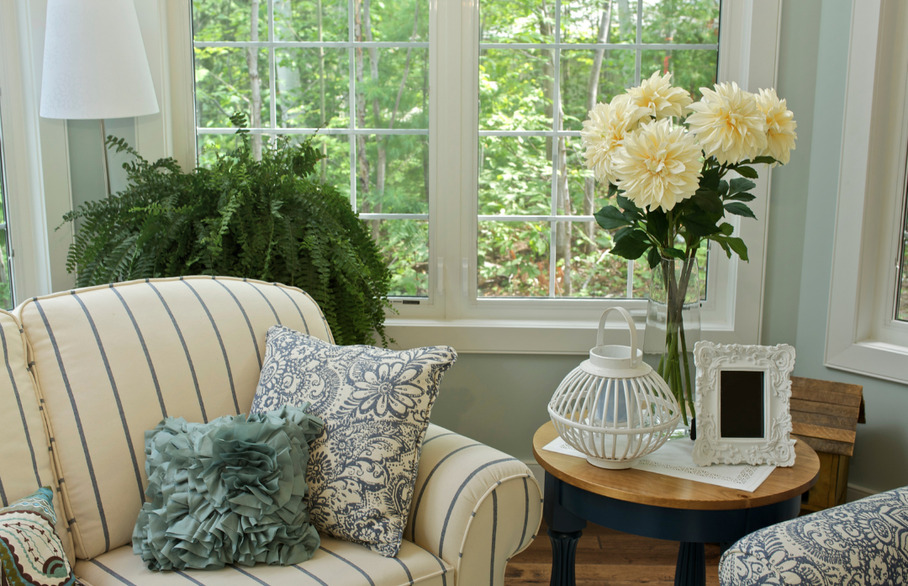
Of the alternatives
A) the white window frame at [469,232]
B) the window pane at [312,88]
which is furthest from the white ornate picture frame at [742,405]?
the window pane at [312,88]

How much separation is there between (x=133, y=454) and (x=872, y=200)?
2048 millimetres

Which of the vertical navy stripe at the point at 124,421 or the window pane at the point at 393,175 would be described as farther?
the window pane at the point at 393,175

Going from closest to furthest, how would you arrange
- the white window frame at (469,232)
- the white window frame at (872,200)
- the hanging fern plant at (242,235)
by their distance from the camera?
the hanging fern plant at (242,235) < the white window frame at (872,200) < the white window frame at (469,232)

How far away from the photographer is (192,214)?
6.37 feet

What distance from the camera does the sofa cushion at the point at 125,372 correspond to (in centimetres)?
134

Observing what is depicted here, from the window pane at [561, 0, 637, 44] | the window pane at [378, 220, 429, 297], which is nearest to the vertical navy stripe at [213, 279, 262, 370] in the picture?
the window pane at [378, 220, 429, 297]

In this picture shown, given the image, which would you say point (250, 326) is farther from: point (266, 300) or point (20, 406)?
point (20, 406)

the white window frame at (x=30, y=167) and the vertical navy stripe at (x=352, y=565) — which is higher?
the white window frame at (x=30, y=167)

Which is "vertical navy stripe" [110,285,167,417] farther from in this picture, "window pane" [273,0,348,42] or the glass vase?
"window pane" [273,0,348,42]

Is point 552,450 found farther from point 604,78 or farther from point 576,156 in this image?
point 604,78

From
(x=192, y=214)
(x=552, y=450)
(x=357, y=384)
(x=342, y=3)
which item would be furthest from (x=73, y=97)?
(x=552, y=450)

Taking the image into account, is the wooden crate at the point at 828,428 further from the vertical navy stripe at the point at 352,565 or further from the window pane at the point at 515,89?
the vertical navy stripe at the point at 352,565

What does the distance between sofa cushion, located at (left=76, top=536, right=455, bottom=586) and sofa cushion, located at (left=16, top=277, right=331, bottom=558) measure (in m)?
0.08

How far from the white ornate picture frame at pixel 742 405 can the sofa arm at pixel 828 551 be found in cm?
30
